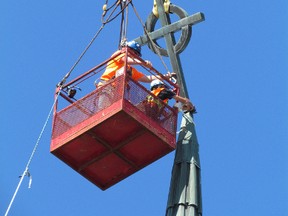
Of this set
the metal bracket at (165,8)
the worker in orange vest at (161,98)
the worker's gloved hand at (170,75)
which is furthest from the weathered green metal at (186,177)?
the metal bracket at (165,8)

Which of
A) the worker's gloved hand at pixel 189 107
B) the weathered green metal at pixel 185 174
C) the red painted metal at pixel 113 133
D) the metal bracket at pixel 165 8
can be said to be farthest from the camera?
the metal bracket at pixel 165 8

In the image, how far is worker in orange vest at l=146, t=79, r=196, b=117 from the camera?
21688 mm

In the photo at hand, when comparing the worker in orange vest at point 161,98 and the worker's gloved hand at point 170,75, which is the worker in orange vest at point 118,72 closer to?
the worker's gloved hand at point 170,75

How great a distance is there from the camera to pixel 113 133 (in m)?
21.5

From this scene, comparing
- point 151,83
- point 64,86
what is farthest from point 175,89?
point 64,86

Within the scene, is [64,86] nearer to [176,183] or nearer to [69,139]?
[69,139]

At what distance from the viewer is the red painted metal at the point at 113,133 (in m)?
21.3

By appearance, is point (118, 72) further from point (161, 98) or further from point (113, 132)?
point (113, 132)

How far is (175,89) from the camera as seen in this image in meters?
22.2

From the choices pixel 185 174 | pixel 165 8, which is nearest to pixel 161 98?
pixel 185 174

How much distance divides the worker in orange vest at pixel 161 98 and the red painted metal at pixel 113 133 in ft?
0.30

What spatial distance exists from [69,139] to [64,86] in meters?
1.26

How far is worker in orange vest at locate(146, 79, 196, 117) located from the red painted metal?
9cm

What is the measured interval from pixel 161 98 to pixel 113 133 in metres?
1.09
